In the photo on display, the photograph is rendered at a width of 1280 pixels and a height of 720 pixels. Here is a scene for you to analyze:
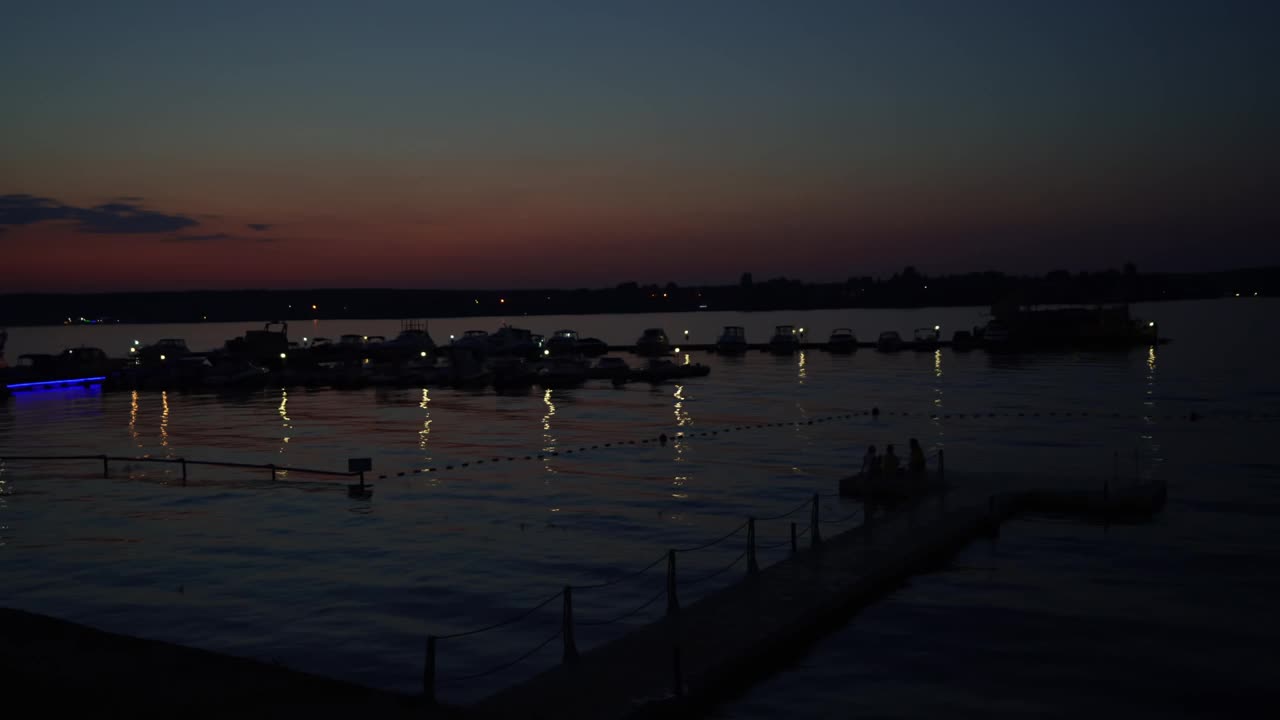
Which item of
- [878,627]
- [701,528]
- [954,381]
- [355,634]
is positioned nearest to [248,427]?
[701,528]

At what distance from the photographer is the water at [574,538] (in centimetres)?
1842

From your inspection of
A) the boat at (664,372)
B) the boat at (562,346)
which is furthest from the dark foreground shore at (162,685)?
the boat at (562,346)

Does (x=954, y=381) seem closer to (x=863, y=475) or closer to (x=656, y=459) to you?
(x=656, y=459)

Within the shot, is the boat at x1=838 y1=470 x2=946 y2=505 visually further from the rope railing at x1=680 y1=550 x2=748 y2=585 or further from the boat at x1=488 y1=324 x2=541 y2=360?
the boat at x1=488 y1=324 x2=541 y2=360

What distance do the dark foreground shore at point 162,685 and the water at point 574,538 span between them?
3372 millimetres

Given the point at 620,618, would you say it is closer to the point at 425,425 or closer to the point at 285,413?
the point at 425,425

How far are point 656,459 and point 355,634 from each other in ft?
81.8

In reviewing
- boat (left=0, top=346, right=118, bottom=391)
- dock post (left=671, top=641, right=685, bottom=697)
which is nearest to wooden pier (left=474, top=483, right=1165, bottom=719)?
dock post (left=671, top=641, right=685, bottom=697)

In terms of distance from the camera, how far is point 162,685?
1327cm

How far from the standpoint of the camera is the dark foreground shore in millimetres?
12328

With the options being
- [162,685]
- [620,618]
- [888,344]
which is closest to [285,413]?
[620,618]

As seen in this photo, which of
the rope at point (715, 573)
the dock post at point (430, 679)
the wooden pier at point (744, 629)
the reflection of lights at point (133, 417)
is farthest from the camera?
the reflection of lights at point (133, 417)

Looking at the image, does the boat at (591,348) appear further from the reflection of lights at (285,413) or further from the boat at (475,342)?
the reflection of lights at (285,413)

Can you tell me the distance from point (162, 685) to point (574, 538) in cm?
1532
